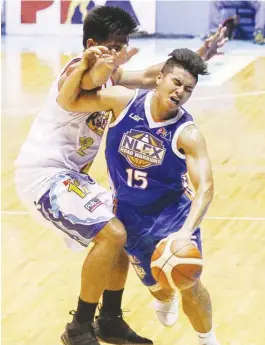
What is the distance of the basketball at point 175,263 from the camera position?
4820 millimetres

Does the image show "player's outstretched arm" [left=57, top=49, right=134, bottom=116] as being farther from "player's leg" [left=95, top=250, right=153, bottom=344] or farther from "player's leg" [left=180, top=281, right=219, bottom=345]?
"player's leg" [left=180, top=281, right=219, bottom=345]

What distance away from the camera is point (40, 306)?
20.8 ft

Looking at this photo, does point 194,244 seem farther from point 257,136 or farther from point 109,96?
point 257,136

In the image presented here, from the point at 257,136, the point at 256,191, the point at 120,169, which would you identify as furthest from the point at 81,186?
the point at 257,136

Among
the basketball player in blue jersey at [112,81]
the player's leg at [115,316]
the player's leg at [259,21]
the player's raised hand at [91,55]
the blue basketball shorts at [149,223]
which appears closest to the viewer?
the player's raised hand at [91,55]

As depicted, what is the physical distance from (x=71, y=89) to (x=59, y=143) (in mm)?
430

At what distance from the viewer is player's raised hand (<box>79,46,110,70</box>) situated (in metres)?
5.04

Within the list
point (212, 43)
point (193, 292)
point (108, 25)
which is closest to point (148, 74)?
point (212, 43)

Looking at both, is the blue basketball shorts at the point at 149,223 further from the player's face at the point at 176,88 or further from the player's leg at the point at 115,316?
the player's face at the point at 176,88

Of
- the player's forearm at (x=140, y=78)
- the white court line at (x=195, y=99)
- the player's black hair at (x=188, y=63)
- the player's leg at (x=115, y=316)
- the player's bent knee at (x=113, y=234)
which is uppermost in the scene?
the player's black hair at (x=188, y=63)

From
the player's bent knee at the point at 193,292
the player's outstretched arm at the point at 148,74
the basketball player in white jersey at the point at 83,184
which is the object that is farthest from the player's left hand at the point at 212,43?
the player's bent knee at the point at 193,292

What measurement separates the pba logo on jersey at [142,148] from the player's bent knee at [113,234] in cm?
37

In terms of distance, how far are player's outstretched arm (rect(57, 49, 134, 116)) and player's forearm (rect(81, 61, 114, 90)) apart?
0.10ft

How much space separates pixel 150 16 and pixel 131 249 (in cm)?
1282
